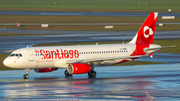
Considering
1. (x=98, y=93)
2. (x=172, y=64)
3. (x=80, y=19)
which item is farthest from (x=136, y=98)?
(x=80, y=19)

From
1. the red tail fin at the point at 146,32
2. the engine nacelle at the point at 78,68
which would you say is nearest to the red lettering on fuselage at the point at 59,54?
the engine nacelle at the point at 78,68

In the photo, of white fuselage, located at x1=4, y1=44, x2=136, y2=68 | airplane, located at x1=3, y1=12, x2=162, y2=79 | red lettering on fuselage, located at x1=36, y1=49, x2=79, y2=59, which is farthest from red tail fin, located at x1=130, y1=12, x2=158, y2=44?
red lettering on fuselage, located at x1=36, y1=49, x2=79, y2=59

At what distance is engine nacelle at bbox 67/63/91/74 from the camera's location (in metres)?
41.1

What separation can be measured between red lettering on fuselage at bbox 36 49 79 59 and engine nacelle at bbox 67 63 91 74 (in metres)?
1.84

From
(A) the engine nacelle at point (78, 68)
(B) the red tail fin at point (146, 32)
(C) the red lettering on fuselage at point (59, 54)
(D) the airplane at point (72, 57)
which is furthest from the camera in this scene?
(B) the red tail fin at point (146, 32)

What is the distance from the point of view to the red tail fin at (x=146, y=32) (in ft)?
158

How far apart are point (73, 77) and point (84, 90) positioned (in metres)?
9.69

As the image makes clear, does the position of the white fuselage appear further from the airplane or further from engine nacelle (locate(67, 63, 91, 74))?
engine nacelle (locate(67, 63, 91, 74))

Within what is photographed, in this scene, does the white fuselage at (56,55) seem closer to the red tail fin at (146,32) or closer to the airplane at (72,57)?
the airplane at (72,57)

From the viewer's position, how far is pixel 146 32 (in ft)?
159

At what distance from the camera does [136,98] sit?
29.7 meters

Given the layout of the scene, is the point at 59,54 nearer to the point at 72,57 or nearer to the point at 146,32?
the point at 72,57

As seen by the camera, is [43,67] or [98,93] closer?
[98,93]

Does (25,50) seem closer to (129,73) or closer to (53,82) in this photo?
(53,82)
